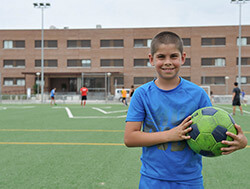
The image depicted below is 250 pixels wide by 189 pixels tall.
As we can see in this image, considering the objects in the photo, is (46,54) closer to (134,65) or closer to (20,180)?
(134,65)

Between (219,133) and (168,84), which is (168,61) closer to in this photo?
(168,84)

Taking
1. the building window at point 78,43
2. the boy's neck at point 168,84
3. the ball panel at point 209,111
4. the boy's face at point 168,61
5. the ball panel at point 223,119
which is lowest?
the ball panel at point 223,119

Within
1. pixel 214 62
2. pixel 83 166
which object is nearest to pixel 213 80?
pixel 214 62

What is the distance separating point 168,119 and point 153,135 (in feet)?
0.50

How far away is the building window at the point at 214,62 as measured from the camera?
48812 mm

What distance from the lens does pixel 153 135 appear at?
74.2 inches

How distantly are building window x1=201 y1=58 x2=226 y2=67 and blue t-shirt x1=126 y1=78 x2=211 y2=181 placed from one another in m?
49.2

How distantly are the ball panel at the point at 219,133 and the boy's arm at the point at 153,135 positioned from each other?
0.19 metres

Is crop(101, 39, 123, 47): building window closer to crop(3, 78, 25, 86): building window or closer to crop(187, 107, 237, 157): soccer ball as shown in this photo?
crop(3, 78, 25, 86): building window

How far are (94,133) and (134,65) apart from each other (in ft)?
136

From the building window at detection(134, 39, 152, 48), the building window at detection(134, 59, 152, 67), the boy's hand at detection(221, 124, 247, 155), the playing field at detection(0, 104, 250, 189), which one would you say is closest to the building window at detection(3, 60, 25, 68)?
the building window at detection(134, 59, 152, 67)

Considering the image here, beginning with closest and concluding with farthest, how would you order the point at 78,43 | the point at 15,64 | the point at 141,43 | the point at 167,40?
1. the point at 167,40
2. the point at 141,43
3. the point at 78,43
4. the point at 15,64

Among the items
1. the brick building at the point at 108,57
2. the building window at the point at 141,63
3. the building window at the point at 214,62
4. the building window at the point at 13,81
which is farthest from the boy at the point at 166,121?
the building window at the point at 13,81

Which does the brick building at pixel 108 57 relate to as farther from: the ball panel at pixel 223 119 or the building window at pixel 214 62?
the ball panel at pixel 223 119
